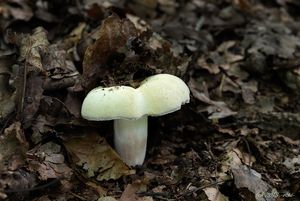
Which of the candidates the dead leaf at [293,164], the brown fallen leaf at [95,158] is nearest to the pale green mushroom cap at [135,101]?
the brown fallen leaf at [95,158]

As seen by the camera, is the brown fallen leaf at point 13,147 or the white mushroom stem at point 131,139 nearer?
the brown fallen leaf at point 13,147

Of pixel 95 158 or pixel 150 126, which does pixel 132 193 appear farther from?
pixel 150 126

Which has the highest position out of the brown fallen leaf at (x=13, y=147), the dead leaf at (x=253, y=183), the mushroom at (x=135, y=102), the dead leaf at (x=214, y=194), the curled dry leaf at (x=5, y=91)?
the mushroom at (x=135, y=102)

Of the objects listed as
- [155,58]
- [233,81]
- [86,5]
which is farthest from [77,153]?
[86,5]

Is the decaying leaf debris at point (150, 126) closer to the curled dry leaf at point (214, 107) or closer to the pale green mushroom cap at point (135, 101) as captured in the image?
the curled dry leaf at point (214, 107)

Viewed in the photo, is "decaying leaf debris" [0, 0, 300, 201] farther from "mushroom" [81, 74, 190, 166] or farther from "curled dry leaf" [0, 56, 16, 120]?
"mushroom" [81, 74, 190, 166]

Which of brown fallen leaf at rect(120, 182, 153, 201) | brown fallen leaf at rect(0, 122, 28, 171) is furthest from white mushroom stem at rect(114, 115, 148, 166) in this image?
brown fallen leaf at rect(0, 122, 28, 171)
